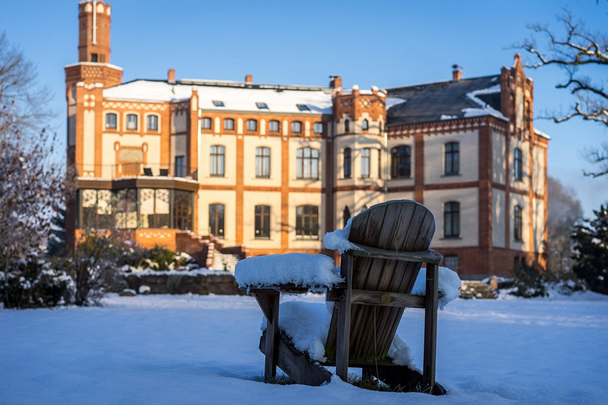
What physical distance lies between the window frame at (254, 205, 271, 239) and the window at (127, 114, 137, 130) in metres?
6.88

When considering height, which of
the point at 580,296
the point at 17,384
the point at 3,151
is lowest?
the point at 580,296

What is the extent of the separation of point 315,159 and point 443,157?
6.12 m

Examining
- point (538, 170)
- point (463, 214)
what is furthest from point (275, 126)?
point (538, 170)

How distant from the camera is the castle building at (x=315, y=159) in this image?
35.0 metres

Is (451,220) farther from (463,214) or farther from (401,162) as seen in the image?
(401,162)

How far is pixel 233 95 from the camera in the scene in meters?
39.4

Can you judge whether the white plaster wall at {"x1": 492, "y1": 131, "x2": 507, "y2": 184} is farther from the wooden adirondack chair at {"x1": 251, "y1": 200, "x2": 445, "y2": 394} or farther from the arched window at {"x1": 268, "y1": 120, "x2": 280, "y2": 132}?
the wooden adirondack chair at {"x1": 251, "y1": 200, "x2": 445, "y2": 394}

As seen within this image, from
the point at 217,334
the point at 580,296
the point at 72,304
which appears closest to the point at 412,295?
the point at 217,334

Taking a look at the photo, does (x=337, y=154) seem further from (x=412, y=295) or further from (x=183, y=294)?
(x=412, y=295)

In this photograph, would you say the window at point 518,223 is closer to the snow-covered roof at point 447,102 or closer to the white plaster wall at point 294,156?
the snow-covered roof at point 447,102

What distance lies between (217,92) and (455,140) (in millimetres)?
12333

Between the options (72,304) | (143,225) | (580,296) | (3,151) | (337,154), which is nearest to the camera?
(3,151)

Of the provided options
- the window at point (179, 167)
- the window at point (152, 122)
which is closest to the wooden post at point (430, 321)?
the window at point (179, 167)

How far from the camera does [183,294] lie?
2548 cm
